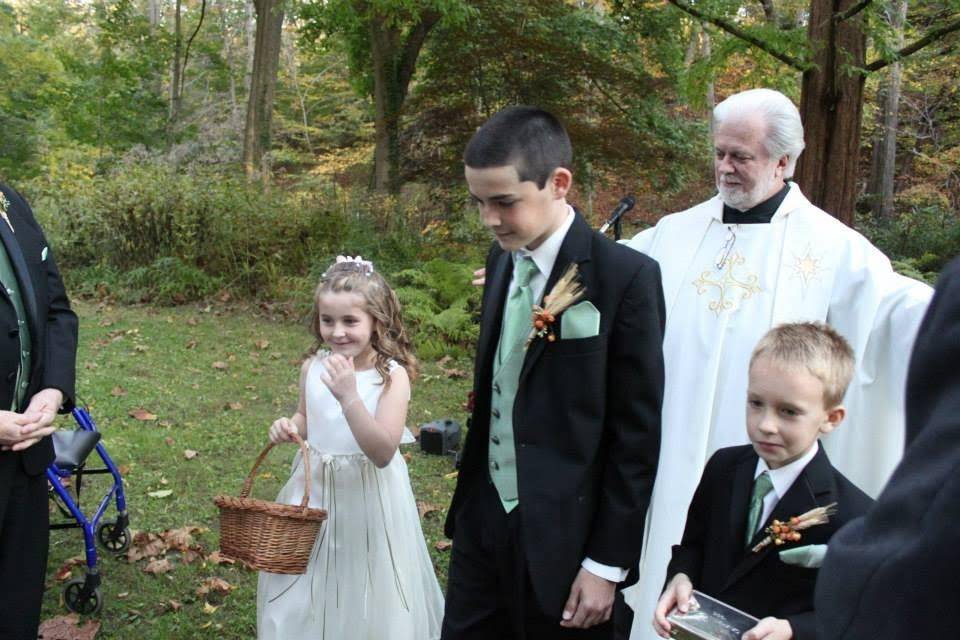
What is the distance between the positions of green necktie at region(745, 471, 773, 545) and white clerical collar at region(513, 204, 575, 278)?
2.79 feet

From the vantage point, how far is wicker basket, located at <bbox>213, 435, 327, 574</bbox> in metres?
3.15

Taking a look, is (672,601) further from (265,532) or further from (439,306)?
(439,306)

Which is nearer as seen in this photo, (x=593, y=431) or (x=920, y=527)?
(x=920, y=527)

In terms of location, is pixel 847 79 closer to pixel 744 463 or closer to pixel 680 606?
pixel 744 463

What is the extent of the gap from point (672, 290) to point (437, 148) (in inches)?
471

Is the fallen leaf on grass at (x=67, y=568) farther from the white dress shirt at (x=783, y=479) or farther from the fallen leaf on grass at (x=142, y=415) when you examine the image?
the white dress shirt at (x=783, y=479)

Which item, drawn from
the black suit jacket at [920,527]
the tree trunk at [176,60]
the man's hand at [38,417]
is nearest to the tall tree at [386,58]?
the tree trunk at [176,60]

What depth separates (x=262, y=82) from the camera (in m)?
16.1

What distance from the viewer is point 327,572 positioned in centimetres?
369

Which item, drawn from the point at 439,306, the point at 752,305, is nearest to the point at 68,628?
the point at 752,305

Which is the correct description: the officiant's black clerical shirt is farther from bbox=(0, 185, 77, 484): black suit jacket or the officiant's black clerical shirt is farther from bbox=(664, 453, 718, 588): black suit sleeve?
bbox=(0, 185, 77, 484): black suit jacket

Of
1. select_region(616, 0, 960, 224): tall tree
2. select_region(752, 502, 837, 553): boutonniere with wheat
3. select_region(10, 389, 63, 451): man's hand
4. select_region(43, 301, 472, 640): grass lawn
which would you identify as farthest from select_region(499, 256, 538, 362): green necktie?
select_region(616, 0, 960, 224): tall tree

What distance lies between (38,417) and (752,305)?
2.82 meters

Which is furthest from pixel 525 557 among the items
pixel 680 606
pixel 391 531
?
pixel 391 531
